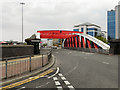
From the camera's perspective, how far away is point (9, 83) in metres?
5.68

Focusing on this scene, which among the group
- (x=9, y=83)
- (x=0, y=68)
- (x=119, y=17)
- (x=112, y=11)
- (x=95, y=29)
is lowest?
(x=9, y=83)

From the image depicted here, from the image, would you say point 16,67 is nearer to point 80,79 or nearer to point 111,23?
point 80,79

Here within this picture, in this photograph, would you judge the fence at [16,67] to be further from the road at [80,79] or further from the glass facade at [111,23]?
the glass facade at [111,23]

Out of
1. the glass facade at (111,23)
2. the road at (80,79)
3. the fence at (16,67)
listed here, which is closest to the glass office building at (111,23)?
the glass facade at (111,23)

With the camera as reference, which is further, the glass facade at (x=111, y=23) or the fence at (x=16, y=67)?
the glass facade at (x=111, y=23)

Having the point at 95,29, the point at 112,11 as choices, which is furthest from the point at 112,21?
the point at 95,29

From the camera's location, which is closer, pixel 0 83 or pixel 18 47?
pixel 0 83

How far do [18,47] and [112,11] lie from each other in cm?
17604

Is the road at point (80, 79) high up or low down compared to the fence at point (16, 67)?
down

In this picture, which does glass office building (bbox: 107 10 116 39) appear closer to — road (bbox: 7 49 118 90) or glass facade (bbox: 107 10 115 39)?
glass facade (bbox: 107 10 115 39)

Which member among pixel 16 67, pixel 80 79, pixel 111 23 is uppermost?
pixel 111 23

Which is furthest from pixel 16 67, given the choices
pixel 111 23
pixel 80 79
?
pixel 111 23

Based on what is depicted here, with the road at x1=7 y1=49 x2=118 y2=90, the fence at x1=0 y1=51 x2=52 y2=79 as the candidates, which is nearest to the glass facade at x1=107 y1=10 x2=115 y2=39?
the road at x1=7 y1=49 x2=118 y2=90

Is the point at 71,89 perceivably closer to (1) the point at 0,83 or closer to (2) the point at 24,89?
(2) the point at 24,89
